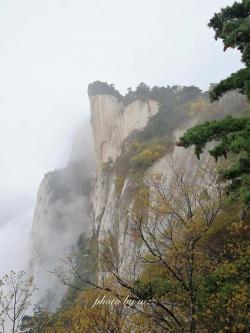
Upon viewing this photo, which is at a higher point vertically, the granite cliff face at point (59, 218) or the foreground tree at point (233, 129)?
the granite cliff face at point (59, 218)

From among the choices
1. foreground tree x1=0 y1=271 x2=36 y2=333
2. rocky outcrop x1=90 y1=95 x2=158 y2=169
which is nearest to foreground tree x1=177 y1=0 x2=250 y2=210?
foreground tree x1=0 y1=271 x2=36 y2=333

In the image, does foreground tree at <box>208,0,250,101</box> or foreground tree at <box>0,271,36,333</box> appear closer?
foreground tree at <box>208,0,250,101</box>

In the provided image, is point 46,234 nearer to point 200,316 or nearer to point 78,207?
point 78,207

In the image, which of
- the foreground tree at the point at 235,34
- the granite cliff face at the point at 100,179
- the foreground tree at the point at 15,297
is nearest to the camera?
the foreground tree at the point at 235,34

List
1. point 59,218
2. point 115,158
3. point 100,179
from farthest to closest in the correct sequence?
point 59,218, point 115,158, point 100,179

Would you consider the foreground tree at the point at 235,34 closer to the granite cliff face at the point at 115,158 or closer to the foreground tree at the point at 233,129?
the foreground tree at the point at 233,129

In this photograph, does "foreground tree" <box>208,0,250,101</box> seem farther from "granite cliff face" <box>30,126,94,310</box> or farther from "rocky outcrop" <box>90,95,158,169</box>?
"granite cliff face" <box>30,126,94,310</box>

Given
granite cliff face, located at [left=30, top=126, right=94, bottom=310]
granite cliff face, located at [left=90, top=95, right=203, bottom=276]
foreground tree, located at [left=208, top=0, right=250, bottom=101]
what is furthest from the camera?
granite cliff face, located at [left=30, top=126, right=94, bottom=310]

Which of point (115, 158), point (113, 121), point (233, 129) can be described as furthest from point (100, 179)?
point (233, 129)

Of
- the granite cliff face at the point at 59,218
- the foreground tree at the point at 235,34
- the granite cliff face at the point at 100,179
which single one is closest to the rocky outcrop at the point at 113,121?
the granite cliff face at the point at 100,179

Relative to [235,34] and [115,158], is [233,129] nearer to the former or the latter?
[235,34]

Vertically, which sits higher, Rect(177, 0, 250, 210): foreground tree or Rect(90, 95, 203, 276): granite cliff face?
Rect(90, 95, 203, 276): granite cliff face

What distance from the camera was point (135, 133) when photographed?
63.1 m

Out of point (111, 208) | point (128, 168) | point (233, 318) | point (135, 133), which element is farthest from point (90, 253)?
point (233, 318)
